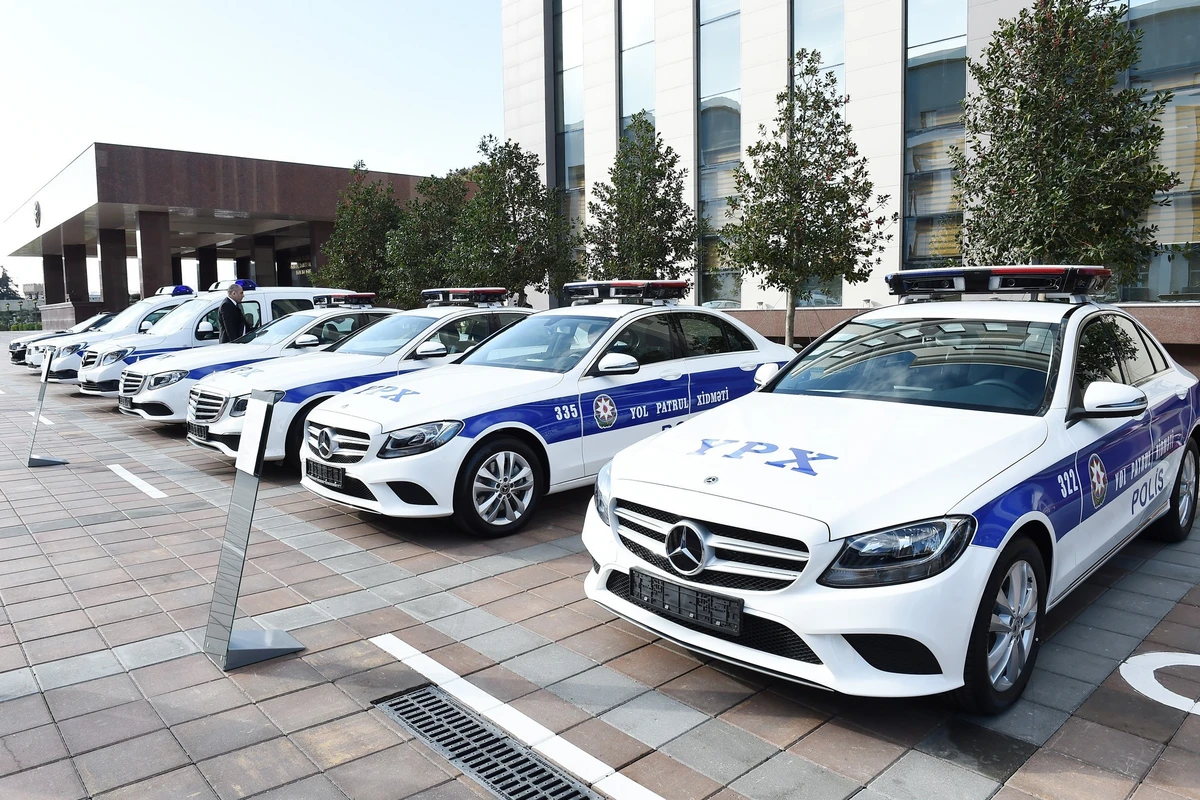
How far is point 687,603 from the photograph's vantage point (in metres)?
3.41

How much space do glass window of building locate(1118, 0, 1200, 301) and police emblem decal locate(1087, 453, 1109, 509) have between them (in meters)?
12.7

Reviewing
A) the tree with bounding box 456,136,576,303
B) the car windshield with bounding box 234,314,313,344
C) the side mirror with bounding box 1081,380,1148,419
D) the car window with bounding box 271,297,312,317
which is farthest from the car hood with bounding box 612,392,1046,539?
the tree with bounding box 456,136,576,303

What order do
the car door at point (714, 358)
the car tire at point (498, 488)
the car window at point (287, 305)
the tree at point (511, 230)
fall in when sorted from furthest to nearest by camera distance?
1. the tree at point (511, 230)
2. the car window at point (287, 305)
3. the car door at point (714, 358)
4. the car tire at point (498, 488)

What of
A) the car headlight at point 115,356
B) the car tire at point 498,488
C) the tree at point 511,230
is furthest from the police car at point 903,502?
the tree at point 511,230

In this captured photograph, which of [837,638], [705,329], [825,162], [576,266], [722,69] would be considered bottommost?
[837,638]

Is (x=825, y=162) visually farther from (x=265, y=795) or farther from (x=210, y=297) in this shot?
(x=265, y=795)

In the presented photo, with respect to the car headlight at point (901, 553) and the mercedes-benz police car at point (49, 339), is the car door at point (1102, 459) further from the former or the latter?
the mercedes-benz police car at point (49, 339)

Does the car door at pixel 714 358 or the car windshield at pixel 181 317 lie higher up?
the car windshield at pixel 181 317

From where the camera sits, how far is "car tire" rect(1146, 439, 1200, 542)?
5.37 meters

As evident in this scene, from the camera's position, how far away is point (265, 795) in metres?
2.87

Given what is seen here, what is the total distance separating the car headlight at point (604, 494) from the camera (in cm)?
391

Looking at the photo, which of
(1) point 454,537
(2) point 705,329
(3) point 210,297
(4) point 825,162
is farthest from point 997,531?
(3) point 210,297

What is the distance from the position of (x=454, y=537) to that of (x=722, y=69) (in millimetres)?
17750

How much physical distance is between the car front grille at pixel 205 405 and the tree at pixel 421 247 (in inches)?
492
